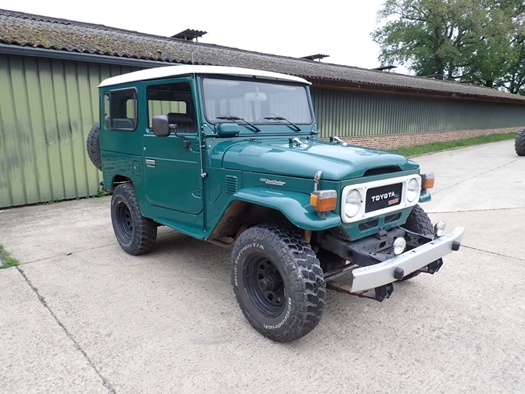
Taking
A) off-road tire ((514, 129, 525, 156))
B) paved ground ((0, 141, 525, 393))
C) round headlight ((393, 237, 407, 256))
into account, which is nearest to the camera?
paved ground ((0, 141, 525, 393))

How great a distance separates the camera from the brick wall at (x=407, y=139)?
14.9m

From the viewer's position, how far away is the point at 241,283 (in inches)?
117

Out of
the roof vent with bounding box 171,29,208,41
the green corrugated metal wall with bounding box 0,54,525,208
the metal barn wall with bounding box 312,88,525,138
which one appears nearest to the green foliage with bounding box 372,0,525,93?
the metal barn wall with bounding box 312,88,525,138

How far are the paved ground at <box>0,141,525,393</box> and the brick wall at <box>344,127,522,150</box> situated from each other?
33.9ft

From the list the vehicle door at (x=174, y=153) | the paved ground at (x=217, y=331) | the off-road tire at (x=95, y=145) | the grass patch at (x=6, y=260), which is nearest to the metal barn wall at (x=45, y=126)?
the off-road tire at (x=95, y=145)

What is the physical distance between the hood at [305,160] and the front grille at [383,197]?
17 centimetres

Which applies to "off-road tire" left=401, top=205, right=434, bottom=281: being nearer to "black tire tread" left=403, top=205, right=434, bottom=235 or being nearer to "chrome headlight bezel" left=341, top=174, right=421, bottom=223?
"black tire tread" left=403, top=205, right=434, bottom=235

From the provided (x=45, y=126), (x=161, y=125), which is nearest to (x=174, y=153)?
(x=161, y=125)

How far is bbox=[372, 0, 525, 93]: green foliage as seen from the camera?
109ft

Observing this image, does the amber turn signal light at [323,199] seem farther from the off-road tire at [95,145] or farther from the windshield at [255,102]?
the off-road tire at [95,145]

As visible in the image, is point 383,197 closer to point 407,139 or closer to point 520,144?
point 520,144

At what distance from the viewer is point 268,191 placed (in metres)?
2.87

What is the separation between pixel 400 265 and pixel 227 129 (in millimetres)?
1792

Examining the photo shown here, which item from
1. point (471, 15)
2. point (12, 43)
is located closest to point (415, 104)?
point (12, 43)
